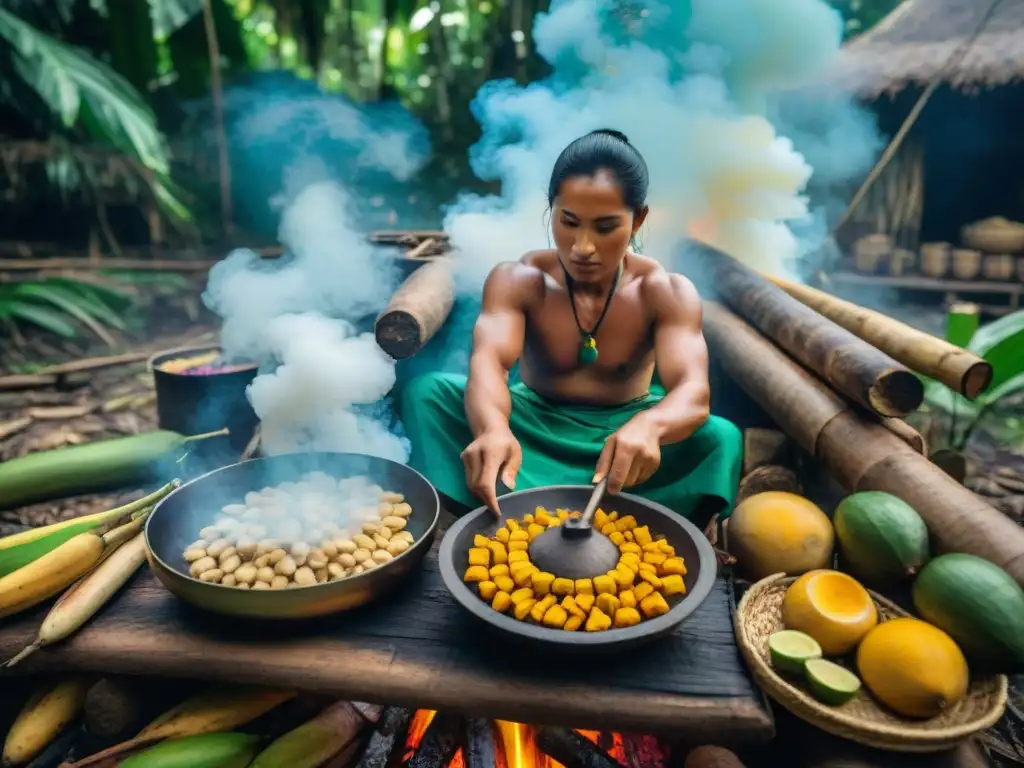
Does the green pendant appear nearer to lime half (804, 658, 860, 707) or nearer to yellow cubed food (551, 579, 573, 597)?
yellow cubed food (551, 579, 573, 597)

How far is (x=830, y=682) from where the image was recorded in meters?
1.82

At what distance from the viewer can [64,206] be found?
837 centimetres

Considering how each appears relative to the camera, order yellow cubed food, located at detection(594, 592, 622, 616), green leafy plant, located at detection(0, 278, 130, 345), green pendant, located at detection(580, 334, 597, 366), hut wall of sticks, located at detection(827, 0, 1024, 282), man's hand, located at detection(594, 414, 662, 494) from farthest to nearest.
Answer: hut wall of sticks, located at detection(827, 0, 1024, 282) → green leafy plant, located at detection(0, 278, 130, 345) → green pendant, located at detection(580, 334, 597, 366) → man's hand, located at detection(594, 414, 662, 494) → yellow cubed food, located at detection(594, 592, 622, 616)

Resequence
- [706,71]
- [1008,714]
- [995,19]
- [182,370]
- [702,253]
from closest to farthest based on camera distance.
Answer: [1008,714] → [182,370] → [702,253] → [706,71] → [995,19]

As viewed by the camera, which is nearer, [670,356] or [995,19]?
[670,356]

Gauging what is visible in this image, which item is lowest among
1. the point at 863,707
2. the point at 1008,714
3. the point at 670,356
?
the point at 1008,714

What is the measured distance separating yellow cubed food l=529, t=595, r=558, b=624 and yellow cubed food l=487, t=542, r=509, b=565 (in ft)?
0.59

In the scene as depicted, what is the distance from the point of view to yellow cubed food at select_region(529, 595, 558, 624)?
5.74ft

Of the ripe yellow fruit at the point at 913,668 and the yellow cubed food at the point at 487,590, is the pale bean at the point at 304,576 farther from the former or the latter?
the ripe yellow fruit at the point at 913,668

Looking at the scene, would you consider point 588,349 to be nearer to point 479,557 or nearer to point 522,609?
point 479,557

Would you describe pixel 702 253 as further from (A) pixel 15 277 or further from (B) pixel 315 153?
(B) pixel 315 153

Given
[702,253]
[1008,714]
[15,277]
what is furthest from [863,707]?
[15,277]

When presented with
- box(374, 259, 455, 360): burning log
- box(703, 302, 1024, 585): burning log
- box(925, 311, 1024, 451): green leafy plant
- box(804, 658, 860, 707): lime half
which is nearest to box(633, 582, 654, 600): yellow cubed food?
box(804, 658, 860, 707): lime half

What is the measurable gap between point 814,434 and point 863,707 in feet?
4.42
